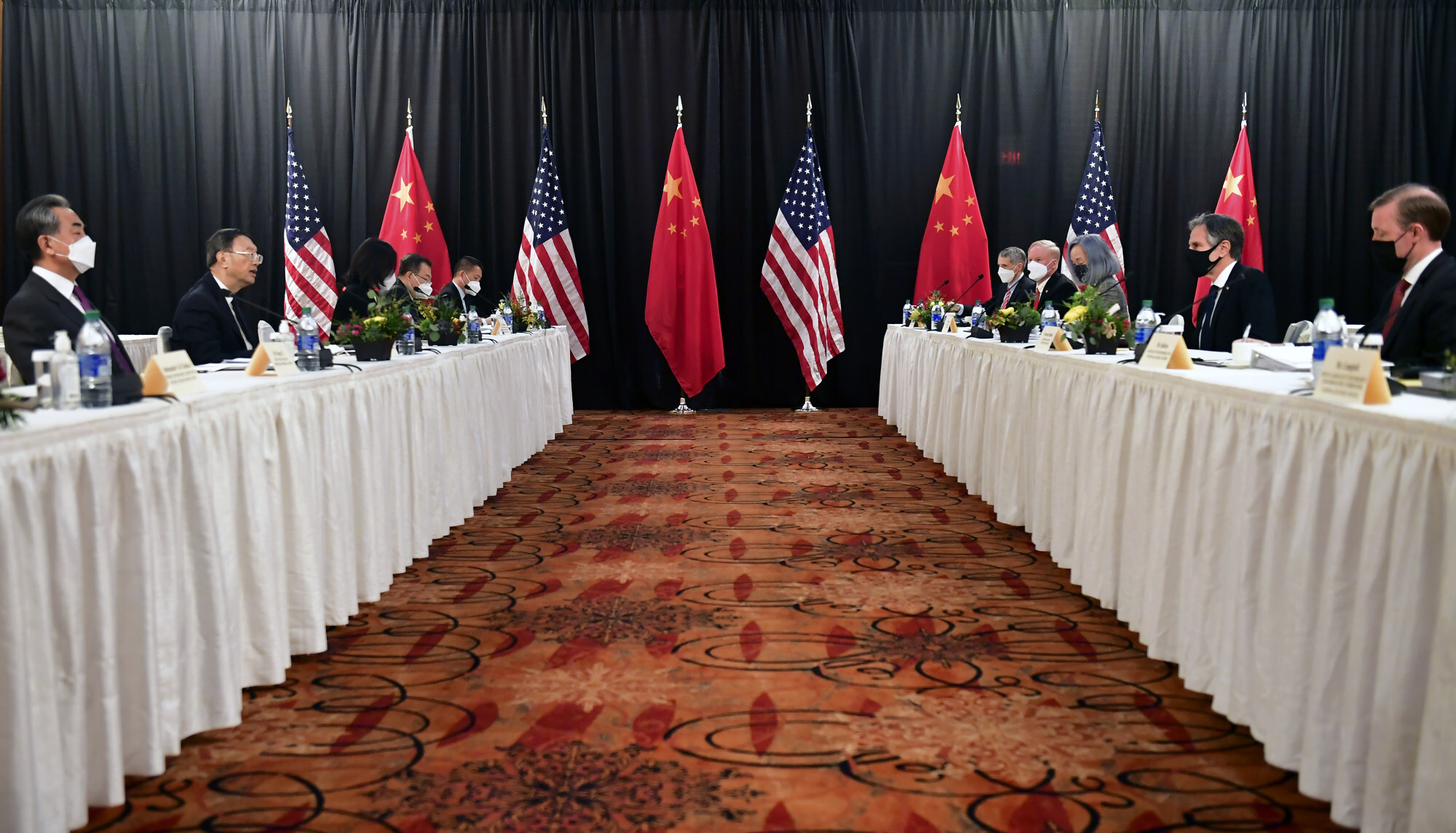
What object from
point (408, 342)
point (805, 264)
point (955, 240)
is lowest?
point (408, 342)

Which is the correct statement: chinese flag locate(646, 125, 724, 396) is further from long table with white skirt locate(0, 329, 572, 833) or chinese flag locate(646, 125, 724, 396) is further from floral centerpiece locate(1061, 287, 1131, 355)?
long table with white skirt locate(0, 329, 572, 833)

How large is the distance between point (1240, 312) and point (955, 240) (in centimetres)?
464

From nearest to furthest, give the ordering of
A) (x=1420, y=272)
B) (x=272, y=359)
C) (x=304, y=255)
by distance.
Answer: (x=272, y=359) < (x=1420, y=272) < (x=304, y=255)

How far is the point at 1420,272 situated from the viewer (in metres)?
3.38

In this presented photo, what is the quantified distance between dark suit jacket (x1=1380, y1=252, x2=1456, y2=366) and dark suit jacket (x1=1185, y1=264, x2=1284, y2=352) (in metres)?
1.19

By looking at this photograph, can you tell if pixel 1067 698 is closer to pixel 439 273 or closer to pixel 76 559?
pixel 76 559

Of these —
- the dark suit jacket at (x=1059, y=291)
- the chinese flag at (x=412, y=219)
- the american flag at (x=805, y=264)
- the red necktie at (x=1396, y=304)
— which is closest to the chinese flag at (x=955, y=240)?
the american flag at (x=805, y=264)

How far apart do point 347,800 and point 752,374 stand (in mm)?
7799

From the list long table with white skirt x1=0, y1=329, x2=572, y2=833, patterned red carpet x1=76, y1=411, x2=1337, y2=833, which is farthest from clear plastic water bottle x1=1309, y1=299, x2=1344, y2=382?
long table with white skirt x1=0, y1=329, x2=572, y2=833

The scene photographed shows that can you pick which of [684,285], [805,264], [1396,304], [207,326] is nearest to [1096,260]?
[1396,304]

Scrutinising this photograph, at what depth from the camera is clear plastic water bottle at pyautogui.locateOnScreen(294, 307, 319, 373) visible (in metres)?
3.46

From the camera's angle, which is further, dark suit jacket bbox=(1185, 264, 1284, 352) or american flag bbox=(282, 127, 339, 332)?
american flag bbox=(282, 127, 339, 332)

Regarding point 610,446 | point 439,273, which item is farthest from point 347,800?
point 439,273

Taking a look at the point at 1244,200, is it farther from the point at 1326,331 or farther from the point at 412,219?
the point at 1326,331
